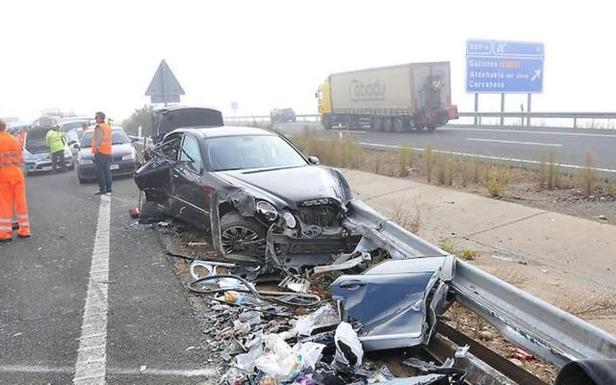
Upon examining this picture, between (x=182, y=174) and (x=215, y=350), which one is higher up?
(x=182, y=174)

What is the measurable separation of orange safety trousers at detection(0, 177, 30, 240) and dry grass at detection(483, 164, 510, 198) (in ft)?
24.6

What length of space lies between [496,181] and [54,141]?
575 inches

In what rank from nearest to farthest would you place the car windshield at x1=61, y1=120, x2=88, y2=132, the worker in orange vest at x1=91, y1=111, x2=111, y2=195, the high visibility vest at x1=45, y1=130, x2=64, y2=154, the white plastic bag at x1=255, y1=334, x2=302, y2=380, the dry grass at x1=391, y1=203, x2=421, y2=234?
the white plastic bag at x1=255, y1=334, x2=302, y2=380 → the dry grass at x1=391, y1=203, x2=421, y2=234 → the worker in orange vest at x1=91, y1=111, x2=111, y2=195 → the high visibility vest at x1=45, y1=130, x2=64, y2=154 → the car windshield at x1=61, y1=120, x2=88, y2=132

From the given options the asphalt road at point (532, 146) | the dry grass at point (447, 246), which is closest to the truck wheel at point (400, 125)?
the asphalt road at point (532, 146)

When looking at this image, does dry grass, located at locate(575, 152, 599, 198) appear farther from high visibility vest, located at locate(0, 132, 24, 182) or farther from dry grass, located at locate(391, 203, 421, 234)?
high visibility vest, located at locate(0, 132, 24, 182)

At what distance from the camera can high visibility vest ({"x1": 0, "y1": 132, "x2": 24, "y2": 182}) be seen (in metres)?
8.82

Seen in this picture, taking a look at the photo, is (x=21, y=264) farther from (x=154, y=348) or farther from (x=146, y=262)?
(x=154, y=348)

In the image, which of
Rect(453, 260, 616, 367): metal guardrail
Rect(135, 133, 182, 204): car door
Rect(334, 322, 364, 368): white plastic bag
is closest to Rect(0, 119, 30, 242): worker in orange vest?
Rect(135, 133, 182, 204): car door

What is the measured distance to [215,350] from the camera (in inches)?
172

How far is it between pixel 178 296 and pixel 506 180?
6.89 metres

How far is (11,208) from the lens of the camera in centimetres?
877

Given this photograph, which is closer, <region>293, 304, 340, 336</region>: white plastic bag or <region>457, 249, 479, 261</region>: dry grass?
<region>293, 304, 340, 336</region>: white plastic bag

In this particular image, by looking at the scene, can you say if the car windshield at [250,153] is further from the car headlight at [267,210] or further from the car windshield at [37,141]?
the car windshield at [37,141]

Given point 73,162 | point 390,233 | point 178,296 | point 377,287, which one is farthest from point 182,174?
point 73,162
